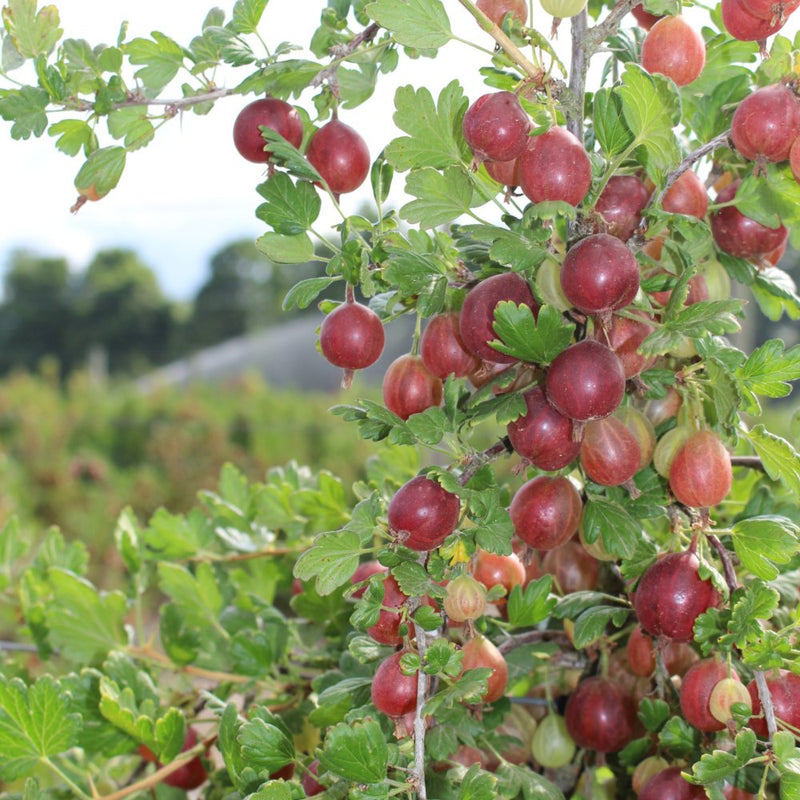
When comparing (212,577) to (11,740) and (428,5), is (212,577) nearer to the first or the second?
(11,740)

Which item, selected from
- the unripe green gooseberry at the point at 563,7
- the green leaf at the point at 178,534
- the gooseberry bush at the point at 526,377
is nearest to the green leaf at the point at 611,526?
the gooseberry bush at the point at 526,377

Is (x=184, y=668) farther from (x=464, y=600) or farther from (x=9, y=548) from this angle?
(x=464, y=600)

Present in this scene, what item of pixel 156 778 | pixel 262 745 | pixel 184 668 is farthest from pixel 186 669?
pixel 262 745

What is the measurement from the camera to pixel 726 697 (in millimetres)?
360

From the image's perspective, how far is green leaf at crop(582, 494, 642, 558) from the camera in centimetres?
39

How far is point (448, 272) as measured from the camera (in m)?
0.41

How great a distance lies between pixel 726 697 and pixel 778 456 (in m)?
0.11

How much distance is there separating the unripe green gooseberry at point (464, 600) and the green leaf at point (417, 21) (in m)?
0.22

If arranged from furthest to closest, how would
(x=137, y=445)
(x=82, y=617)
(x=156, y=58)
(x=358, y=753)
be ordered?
(x=137, y=445) < (x=82, y=617) < (x=156, y=58) < (x=358, y=753)

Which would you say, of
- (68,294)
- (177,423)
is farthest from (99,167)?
(68,294)

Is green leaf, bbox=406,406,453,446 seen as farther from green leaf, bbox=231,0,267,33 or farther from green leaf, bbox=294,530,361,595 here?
green leaf, bbox=231,0,267,33

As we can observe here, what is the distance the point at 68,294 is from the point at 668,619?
21.5m

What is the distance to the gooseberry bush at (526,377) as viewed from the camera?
1.13ft

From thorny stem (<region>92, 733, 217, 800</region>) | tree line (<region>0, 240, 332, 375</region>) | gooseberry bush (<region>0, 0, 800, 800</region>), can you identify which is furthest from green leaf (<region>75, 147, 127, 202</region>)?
tree line (<region>0, 240, 332, 375</region>)
